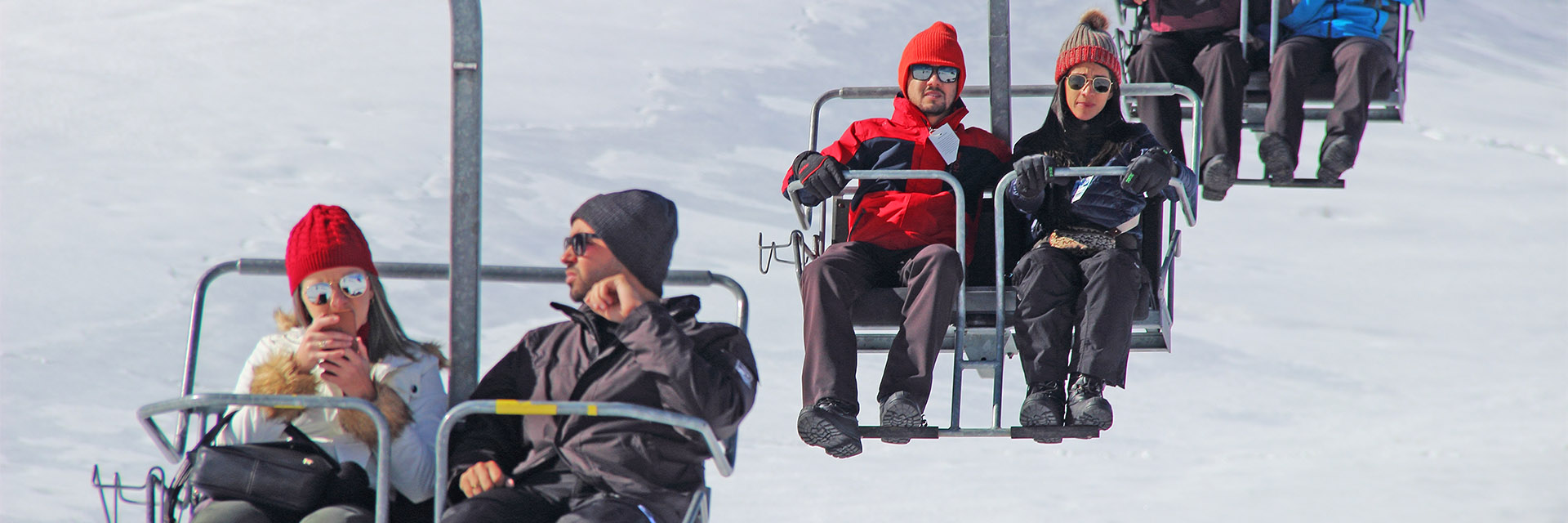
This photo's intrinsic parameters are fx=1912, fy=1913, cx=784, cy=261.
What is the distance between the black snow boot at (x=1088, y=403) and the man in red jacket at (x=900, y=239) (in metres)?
0.41

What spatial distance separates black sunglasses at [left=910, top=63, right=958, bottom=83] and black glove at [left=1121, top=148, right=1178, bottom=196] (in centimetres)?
74

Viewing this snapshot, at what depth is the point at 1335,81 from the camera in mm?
7281

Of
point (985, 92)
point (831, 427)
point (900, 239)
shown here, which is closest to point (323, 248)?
point (831, 427)

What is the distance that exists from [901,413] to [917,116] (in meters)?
1.14

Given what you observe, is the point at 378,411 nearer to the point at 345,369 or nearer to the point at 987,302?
the point at 345,369

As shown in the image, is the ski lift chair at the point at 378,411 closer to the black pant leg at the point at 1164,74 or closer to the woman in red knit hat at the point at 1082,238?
the woman in red knit hat at the point at 1082,238

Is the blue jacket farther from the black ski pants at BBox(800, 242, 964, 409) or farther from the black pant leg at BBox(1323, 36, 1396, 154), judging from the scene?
the black ski pants at BBox(800, 242, 964, 409)

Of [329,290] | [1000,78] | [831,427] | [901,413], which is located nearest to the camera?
[329,290]

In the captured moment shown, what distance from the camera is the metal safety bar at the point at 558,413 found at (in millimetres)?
3686

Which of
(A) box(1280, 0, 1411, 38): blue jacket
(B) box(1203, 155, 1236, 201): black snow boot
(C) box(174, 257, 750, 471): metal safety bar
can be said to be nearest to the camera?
(C) box(174, 257, 750, 471): metal safety bar

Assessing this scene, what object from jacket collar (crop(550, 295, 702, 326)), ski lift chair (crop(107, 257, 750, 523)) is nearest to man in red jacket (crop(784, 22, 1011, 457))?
ski lift chair (crop(107, 257, 750, 523))

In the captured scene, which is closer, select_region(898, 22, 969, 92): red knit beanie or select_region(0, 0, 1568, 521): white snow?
select_region(898, 22, 969, 92): red knit beanie

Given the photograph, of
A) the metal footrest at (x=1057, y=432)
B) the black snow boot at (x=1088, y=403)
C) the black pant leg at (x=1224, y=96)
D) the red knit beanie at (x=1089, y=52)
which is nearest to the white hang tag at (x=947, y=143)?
the red knit beanie at (x=1089, y=52)

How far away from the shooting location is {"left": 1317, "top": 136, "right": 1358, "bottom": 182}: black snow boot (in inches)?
282
